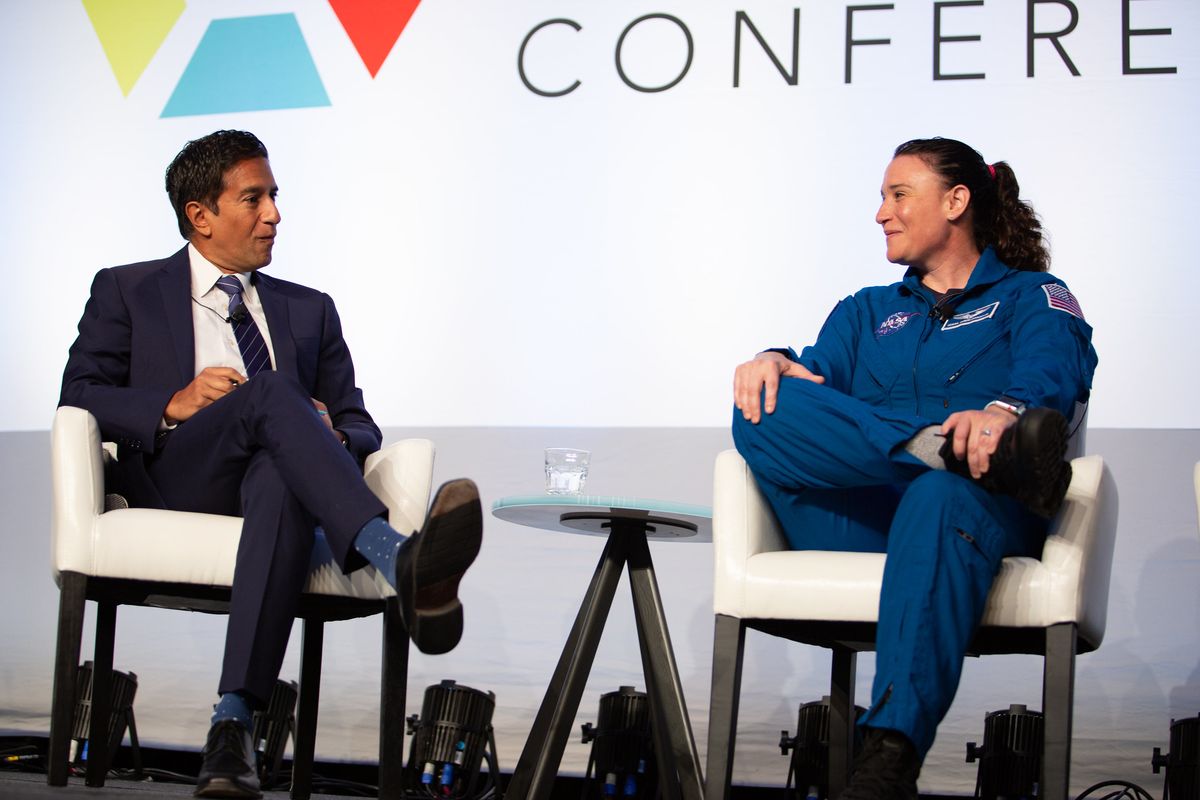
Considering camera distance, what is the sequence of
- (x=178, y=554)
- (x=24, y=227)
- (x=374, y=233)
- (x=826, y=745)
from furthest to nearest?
(x=24, y=227) → (x=374, y=233) → (x=826, y=745) → (x=178, y=554)

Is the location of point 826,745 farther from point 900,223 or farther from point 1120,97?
point 1120,97

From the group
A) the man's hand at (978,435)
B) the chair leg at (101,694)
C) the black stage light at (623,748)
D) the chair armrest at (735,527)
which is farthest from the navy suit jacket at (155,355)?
the man's hand at (978,435)

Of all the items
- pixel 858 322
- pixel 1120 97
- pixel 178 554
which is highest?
pixel 1120 97

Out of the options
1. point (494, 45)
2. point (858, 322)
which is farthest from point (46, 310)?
point (858, 322)

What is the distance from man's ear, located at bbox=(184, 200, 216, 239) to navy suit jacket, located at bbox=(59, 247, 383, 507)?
0.06 meters

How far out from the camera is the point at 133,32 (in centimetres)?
355

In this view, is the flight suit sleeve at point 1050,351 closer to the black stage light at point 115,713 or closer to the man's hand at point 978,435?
the man's hand at point 978,435

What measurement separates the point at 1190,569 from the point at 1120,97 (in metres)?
1.09

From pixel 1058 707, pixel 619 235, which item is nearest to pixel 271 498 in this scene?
pixel 1058 707

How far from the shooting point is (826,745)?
2672 millimetres

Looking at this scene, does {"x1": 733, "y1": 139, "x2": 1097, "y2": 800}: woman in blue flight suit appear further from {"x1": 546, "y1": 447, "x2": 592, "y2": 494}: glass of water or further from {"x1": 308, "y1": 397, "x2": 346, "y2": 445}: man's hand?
{"x1": 308, "y1": 397, "x2": 346, "y2": 445}: man's hand

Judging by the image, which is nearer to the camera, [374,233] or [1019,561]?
[1019,561]

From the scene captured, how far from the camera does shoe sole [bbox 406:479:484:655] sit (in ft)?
5.49

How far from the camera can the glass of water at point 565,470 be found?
91.1 inches
